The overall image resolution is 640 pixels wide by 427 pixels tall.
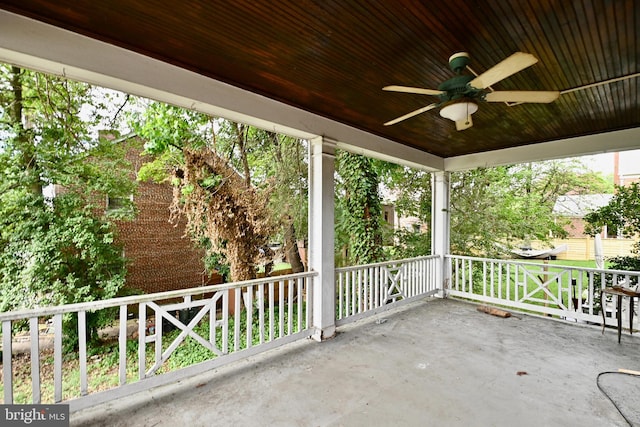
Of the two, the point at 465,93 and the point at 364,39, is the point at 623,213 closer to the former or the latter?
the point at 465,93

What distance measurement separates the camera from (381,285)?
15.2ft

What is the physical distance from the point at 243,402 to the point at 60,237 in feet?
12.6

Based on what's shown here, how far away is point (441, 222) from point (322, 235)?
3.14 meters

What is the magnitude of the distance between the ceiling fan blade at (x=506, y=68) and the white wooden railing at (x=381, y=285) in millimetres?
2781

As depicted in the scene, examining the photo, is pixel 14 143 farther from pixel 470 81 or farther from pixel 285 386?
pixel 470 81

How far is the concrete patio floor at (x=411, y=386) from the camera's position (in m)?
2.14

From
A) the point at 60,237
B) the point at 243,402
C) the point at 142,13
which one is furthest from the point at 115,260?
the point at 142,13

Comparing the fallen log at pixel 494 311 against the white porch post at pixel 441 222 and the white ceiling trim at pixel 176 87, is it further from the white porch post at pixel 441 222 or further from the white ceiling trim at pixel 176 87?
the white ceiling trim at pixel 176 87

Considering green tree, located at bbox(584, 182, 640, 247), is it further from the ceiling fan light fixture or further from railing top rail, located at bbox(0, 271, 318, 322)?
railing top rail, located at bbox(0, 271, 318, 322)

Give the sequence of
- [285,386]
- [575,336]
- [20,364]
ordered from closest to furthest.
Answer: [285,386], [575,336], [20,364]

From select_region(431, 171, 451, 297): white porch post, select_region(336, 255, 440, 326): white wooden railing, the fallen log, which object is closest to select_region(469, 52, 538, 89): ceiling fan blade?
select_region(336, 255, 440, 326): white wooden railing

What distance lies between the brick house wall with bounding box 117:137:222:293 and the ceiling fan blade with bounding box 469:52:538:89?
6.80m

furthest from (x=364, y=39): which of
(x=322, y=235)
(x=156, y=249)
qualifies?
(x=156, y=249)

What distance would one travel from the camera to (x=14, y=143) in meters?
3.93
